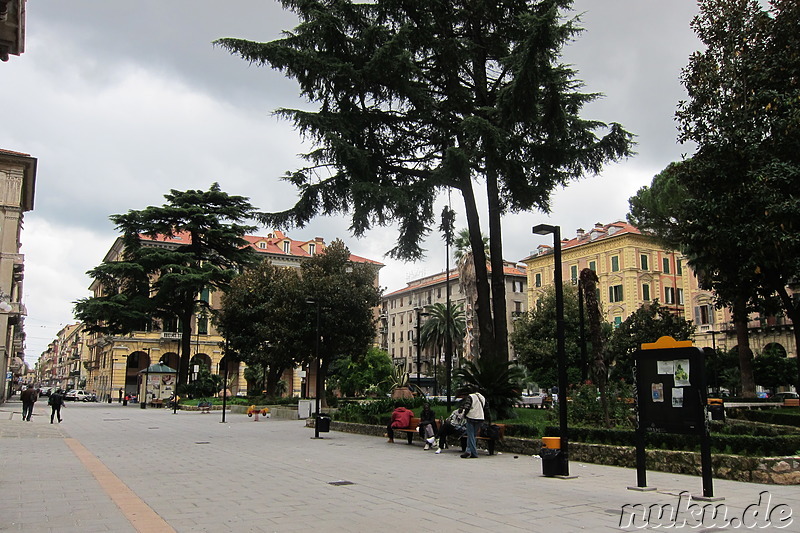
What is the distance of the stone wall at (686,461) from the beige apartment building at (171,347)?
1956 inches

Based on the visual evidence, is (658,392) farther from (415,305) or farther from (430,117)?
(415,305)

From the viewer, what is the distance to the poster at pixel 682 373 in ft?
29.2

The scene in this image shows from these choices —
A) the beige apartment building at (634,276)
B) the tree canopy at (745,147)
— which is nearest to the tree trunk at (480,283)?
the tree canopy at (745,147)

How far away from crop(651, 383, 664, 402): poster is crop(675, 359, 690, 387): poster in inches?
11.9

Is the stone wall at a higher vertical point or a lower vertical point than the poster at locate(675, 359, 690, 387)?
lower

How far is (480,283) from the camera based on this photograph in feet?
64.8

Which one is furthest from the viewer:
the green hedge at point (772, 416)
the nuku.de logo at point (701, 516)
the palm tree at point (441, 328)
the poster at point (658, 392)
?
the palm tree at point (441, 328)

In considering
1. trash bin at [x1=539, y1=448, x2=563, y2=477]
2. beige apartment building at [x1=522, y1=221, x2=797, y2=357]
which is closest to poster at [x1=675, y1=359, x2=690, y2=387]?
trash bin at [x1=539, y1=448, x2=563, y2=477]

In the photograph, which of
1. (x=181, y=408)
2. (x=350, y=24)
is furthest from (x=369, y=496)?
(x=181, y=408)

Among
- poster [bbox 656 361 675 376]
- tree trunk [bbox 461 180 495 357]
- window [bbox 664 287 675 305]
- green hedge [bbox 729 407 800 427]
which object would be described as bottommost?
green hedge [bbox 729 407 800 427]

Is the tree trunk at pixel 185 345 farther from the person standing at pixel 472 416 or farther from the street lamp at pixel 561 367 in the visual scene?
the street lamp at pixel 561 367

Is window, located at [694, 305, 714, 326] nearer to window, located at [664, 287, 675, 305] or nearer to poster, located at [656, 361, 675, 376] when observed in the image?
window, located at [664, 287, 675, 305]

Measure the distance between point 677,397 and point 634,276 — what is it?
5770 centimetres

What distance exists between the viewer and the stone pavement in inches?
272
